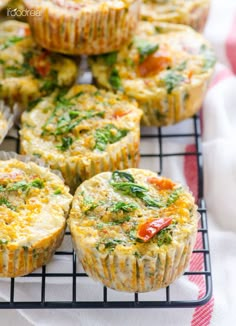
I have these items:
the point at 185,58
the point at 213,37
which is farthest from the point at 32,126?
the point at 213,37

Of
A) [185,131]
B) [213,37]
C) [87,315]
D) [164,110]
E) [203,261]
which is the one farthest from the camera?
[213,37]

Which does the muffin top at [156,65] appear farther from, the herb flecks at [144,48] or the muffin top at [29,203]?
the muffin top at [29,203]

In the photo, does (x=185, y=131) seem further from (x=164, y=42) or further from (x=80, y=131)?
(x=80, y=131)

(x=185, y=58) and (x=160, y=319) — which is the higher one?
(x=185, y=58)

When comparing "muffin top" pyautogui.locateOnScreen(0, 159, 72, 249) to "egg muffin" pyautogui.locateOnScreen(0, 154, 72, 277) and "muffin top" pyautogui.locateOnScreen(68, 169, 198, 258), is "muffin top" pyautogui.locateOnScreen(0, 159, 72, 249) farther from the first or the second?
"muffin top" pyautogui.locateOnScreen(68, 169, 198, 258)

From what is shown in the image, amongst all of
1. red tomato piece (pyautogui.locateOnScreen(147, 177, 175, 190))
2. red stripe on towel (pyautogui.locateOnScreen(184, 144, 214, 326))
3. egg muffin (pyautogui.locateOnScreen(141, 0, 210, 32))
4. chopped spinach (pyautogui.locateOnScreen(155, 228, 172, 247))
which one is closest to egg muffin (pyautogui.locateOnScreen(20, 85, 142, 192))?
red tomato piece (pyautogui.locateOnScreen(147, 177, 175, 190))

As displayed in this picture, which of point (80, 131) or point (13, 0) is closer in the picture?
point (80, 131)
